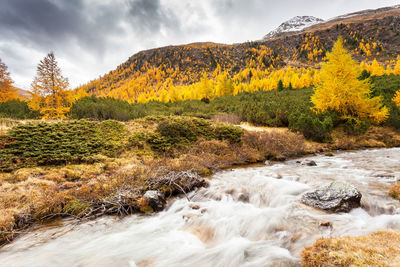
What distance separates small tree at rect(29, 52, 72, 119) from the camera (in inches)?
634

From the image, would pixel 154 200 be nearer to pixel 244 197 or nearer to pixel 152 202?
pixel 152 202

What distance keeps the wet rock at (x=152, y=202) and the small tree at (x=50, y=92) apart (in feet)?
50.4

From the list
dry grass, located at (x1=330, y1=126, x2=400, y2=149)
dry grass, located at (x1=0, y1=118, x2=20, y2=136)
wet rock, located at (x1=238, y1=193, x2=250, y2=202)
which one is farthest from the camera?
dry grass, located at (x1=330, y1=126, x2=400, y2=149)

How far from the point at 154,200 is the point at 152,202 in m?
0.08

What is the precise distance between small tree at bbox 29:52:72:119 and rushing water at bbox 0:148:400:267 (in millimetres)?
15728

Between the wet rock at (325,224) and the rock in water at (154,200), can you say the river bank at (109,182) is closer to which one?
the rock in water at (154,200)

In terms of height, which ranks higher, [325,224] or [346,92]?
[346,92]

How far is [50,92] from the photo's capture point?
55.2 feet

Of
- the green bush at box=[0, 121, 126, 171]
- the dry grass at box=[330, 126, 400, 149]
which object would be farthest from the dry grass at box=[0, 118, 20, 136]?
the dry grass at box=[330, 126, 400, 149]

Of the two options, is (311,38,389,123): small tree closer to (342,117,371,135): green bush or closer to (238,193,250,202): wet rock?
(342,117,371,135): green bush

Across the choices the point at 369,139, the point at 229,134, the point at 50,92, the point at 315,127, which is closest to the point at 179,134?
the point at 229,134

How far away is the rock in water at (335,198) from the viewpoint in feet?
14.2

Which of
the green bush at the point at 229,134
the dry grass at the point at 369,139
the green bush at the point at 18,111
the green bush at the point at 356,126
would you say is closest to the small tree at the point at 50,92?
the green bush at the point at 18,111

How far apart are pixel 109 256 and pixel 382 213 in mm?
6320
